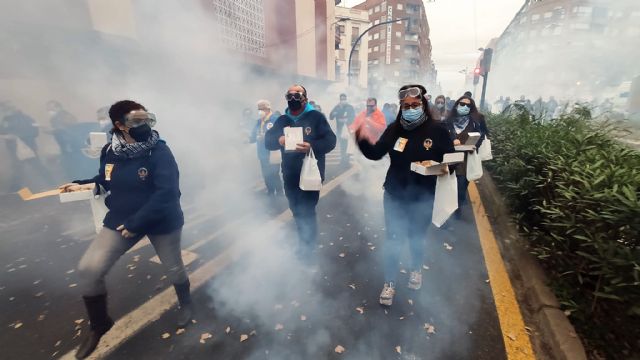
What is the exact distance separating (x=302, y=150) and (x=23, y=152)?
748cm

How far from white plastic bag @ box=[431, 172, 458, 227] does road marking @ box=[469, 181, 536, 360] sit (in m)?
0.79

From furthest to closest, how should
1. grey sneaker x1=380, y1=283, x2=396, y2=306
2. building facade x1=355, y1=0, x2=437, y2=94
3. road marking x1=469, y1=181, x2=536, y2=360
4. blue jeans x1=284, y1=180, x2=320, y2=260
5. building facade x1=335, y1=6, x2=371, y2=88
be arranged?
building facade x1=355, y1=0, x2=437, y2=94 < building facade x1=335, y1=6, x2=371, y2=88 < blue jeans x1=284, y1=180, x2=320, y2=260 < grey sneaker x1=380, y1=283, x2=396, y2=306 < road marking x1=469, y1=181, x2=536, y2=360

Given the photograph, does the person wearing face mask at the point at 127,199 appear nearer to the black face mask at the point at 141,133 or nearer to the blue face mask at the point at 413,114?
the black face mask at the point at 141,133

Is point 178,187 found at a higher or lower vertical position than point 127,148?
lower

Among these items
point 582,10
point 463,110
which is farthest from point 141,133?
point 582,10

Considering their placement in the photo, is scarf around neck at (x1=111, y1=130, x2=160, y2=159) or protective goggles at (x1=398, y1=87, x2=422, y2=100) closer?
scarf around neck at (x1=111, y1=130, x2=160, y2=159)

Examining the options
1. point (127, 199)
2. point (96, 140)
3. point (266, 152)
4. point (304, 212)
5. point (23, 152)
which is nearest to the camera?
point (127, 199)

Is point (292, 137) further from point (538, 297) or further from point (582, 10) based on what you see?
point (582, 10)

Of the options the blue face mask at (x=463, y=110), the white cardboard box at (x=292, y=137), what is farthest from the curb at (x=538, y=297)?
the white cardboard box at (x=292, y=137)

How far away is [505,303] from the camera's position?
248 cm

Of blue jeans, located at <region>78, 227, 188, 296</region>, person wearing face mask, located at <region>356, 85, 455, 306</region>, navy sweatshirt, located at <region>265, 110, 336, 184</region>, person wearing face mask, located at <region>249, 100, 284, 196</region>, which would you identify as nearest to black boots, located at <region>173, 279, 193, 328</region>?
blue jeans, located at <region>78, 227, 188, 296</region>

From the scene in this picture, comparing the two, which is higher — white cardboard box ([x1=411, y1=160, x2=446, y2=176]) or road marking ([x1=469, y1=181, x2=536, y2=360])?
white cardboard box ([x1=411, y1=160, x2=446, y2=176])

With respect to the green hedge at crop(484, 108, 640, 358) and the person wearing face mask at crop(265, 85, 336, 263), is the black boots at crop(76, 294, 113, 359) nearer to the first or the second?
the person wearing face mask at crop(265, 85, 336, 263)

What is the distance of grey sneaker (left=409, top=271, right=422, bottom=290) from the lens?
2699 mm
